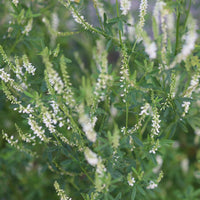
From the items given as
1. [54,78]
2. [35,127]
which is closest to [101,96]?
[54,78]

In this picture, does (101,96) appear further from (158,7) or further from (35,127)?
(158,7)

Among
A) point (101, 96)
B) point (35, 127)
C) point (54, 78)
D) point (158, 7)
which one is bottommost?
point (35, 127)

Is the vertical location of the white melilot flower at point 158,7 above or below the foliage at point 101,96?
above

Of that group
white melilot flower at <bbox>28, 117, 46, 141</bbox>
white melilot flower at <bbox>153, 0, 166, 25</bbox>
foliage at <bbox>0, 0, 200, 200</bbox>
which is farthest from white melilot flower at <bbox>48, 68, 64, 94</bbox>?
white melilot flower at <bbox>153, 0, 166, 25</bbox>

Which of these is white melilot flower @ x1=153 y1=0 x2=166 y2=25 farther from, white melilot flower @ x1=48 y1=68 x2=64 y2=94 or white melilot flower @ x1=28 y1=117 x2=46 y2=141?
white melilot flower @ x1=28 y1=117 x2=46 y2=141

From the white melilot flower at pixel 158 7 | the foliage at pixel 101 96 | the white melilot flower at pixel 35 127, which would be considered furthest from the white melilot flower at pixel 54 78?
the white melilot flower at pixel 158 7

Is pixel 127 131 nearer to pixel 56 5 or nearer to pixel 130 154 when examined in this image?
pixel 130 154

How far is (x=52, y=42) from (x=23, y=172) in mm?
1800

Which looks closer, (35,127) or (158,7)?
(35,127)

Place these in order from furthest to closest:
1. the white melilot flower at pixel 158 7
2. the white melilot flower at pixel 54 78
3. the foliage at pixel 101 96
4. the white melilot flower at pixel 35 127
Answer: the white melilot flower at pixel 158 7
the white melilot flower at pixel 35 127
the foliage at pixel 101 96
the white melilot flower at pixel 54 78

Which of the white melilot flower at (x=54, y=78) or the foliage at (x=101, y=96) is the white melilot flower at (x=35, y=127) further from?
the white melilot flower at (x=54, y=78)

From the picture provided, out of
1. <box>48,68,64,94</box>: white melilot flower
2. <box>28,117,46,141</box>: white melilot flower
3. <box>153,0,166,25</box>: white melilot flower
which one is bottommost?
<box>28,117,46,141</box>: white melilot flower

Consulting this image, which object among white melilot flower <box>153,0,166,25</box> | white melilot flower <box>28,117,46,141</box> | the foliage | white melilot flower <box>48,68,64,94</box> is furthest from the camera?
white melilot flower <box>153,0,166,25</box>

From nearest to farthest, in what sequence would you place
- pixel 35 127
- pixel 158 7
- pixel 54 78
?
pixel 54 78 → pixel 35 127 → pixel 158 7
